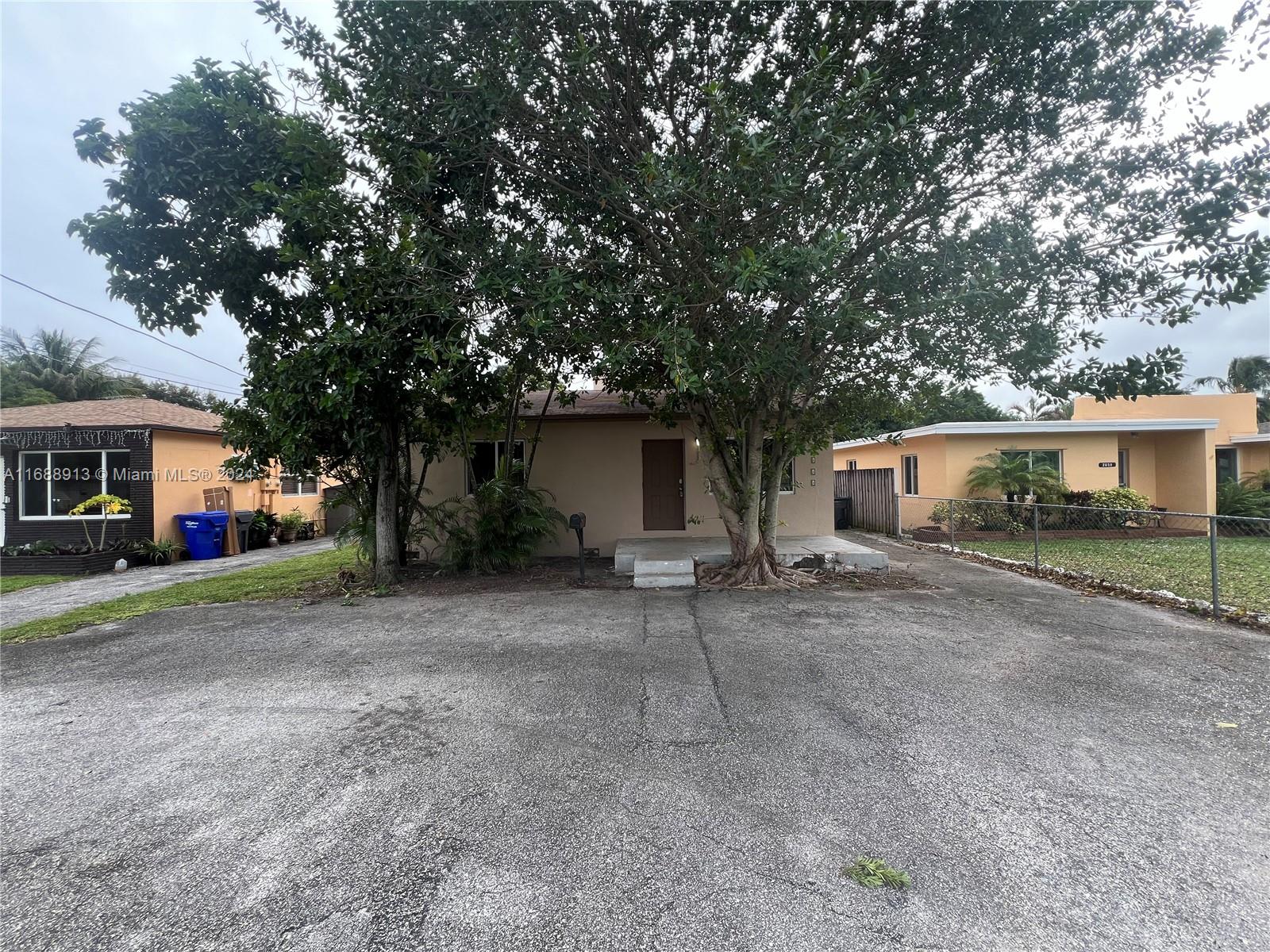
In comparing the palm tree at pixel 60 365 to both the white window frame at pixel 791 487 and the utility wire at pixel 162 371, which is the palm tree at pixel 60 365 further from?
the white window frame at pixel 791 487

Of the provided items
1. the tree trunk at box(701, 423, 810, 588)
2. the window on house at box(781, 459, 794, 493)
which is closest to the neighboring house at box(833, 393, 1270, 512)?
the window on house at box(781, 459, 794, 493)

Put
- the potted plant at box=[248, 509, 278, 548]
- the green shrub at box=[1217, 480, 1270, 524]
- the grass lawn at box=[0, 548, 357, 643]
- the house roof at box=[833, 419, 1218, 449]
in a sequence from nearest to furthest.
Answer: the grass lawn at box=[0, 548, 357, 643], the house roof at box=[833, 419, 1218, 449], the potted plant at box=[248, 509, 278, 548], the green shrub at box=[1217, 480, 1270, 524]

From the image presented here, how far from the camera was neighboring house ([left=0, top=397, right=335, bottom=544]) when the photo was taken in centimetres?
1099

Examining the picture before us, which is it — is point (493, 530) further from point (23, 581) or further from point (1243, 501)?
point (1243, 501)

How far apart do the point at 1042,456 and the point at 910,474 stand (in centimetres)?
296

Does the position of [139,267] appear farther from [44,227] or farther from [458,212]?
[44,227]

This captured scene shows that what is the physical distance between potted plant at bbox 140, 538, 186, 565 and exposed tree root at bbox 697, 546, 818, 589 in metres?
10.8

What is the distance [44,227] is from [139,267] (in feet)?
56.7

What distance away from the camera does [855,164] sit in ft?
16.7

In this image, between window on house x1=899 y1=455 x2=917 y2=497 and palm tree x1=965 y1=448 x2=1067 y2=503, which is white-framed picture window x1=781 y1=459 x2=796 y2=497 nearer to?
palm tree x1=965 y1=448 x2=1067 y2=503

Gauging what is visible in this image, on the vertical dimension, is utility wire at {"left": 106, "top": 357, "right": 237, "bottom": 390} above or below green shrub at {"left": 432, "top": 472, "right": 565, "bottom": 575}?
above

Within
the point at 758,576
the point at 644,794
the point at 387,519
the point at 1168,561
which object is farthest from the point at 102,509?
the point at 1168,561

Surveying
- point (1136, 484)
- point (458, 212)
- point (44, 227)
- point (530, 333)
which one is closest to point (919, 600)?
point (530, 333)

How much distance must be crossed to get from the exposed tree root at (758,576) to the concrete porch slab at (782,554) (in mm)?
488
